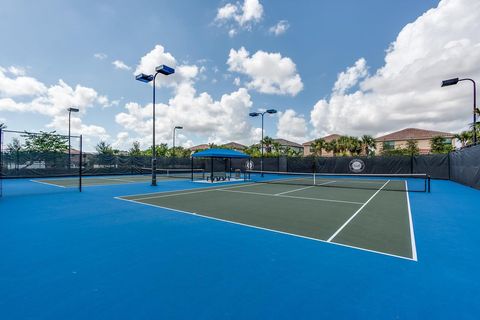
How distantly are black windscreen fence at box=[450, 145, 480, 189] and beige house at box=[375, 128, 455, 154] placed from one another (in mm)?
51525

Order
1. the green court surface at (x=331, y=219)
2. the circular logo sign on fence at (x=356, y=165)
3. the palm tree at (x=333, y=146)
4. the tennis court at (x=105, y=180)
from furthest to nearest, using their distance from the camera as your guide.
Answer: the palm tree at (x=333, y=146)
the circular logo sign on fence at (x=356, y=165)
the tennis court at (x=105, y=180)
the green court surface at (x=331, y=219)

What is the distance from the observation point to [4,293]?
2932 mm

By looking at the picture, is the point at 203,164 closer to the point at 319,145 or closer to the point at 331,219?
the point at 331,219

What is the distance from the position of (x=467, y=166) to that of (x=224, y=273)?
19.5m

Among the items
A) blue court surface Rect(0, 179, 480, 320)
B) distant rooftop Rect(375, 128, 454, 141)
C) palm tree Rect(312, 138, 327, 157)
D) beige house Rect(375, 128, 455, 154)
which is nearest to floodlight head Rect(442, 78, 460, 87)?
blue court surface Rect(0, 179, 480, 320)

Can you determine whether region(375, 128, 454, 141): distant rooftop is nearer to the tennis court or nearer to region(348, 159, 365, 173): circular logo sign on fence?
region(348, 159, 365, 173): circular logo sign on fence

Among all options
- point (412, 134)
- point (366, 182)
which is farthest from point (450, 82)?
point (412, 134)

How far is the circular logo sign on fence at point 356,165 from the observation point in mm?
26969

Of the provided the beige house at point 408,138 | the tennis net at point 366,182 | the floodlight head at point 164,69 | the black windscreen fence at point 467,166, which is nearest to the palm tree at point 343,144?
the beige house at point 408,138

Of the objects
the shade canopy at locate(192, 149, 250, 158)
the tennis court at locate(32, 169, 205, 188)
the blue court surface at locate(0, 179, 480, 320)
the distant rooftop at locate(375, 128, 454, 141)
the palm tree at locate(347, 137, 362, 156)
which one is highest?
the distant rooftop at locate(375, 128, 454, 141)

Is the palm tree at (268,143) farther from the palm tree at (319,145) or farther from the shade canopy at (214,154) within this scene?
the shade canopy at (214,154)

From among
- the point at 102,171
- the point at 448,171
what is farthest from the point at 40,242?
the point at 448,171

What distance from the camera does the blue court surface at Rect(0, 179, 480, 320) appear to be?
265 cm

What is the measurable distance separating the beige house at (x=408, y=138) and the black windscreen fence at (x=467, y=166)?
51.5m
